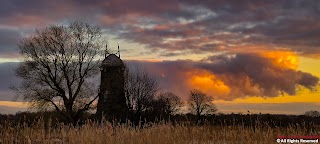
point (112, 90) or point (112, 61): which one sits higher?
point (112, 61)

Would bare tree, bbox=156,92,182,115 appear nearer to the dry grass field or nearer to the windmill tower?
the windmill tower

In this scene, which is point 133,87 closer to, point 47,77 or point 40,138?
point 47,77

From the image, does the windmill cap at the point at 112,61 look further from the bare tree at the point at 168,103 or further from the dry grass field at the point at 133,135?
the dry grass field at the point at 133,135

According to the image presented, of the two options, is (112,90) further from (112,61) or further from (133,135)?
(133,135)

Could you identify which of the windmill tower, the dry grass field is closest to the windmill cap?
the windmill tower

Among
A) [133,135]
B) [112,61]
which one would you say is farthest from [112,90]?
[133,135]

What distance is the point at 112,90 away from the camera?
3869 cm

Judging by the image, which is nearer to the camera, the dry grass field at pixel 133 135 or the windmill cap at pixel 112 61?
the dry grass field at pixel 133 135

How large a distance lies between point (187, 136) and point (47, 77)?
1046 inches

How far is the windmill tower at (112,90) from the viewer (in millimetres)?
37875

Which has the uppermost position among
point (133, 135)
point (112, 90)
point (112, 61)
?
point (112, 61)

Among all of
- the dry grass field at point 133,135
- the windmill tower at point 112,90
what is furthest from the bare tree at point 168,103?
the dry grass field at point 133,135

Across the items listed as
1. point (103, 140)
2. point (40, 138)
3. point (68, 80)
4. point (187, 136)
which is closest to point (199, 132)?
point (187, 136)

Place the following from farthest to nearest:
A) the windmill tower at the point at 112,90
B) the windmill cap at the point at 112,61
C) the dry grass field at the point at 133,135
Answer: the windmill cap at the point at 112,61
the windmill tower at the point at 112,90
the dry grass field at the point at 133,135
